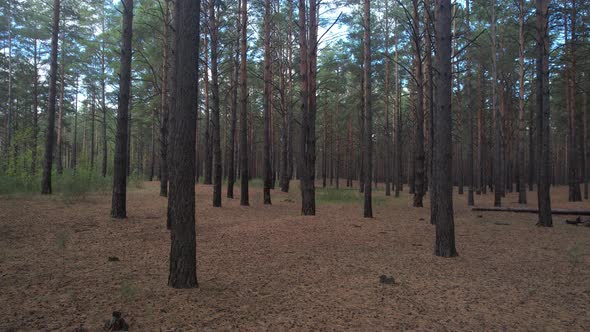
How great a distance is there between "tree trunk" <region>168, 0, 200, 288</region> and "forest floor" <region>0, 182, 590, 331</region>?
0.33m

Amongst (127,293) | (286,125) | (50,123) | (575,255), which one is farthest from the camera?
(286,125)

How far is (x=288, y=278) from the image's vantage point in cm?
489

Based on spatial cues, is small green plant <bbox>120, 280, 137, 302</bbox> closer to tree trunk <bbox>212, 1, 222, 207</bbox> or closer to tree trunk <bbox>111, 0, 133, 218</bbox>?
tree trunk <bbox>111, 0, 133, 218</bbox>

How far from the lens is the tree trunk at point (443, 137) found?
633 cm

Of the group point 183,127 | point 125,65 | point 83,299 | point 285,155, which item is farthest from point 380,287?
point 285,155

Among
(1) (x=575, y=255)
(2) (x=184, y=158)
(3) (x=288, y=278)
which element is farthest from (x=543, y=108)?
(2) (x=184, y=158)

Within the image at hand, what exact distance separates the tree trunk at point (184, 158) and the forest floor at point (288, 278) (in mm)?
330

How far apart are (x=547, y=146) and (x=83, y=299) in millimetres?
11491

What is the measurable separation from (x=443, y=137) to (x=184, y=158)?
15.8 feet

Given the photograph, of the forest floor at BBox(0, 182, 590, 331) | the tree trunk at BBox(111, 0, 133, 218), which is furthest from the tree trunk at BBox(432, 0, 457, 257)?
the tree trunk at BBox(111, 0, 133, 218)

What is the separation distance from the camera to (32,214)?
28.1 feet

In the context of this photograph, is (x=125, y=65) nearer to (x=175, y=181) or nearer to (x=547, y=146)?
(x=175, y=181)

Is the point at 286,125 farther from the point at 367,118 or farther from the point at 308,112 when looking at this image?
the point at 367,118

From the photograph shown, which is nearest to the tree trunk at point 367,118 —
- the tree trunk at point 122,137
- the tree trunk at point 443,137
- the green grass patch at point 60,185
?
the tree trunk at point 443,137
